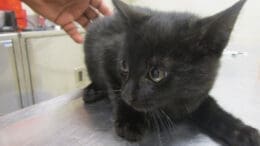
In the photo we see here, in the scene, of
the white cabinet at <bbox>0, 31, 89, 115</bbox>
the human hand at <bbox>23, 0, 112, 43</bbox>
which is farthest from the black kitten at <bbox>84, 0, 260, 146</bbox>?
the white cabinet at <bbox>0, 31, 89, 115</bbox>

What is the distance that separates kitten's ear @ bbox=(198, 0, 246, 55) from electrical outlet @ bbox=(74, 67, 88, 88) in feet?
5.98

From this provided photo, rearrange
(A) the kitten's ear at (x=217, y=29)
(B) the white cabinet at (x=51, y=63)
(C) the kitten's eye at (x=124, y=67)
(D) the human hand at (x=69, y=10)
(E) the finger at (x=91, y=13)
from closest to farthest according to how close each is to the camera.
Result: (A) the kitten's ear at (x=217, y=29)
(C) the kitten's eye at (x=124, y=67)
(D) the human hand at (x=69, y=10)
(E) the finger at (x=91, y=13)
(B) the white cabinet at (x=51, y=63)

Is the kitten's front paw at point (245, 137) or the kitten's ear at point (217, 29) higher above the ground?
the kitten's ear at point (217, 29)

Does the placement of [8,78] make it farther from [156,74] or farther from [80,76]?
[156,74]

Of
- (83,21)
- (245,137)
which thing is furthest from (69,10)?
(245,137)

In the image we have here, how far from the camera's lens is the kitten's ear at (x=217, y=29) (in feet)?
1.74

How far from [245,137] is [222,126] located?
0.06 meters

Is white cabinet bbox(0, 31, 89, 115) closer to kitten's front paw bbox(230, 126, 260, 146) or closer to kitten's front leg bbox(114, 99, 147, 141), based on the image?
kitten's front leg bbox(114, 99, 147, 141)

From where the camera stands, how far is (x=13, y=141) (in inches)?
24.6

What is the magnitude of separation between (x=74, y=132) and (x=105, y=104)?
214mm

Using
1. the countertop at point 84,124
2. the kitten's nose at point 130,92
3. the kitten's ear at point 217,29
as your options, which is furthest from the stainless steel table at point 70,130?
the kitten's ear at point 217,29

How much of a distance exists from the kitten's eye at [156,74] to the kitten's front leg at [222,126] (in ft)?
0.68

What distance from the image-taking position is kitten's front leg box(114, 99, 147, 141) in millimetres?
625

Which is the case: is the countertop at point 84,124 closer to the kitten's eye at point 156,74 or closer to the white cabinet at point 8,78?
the kitten's eye at point 156,74
